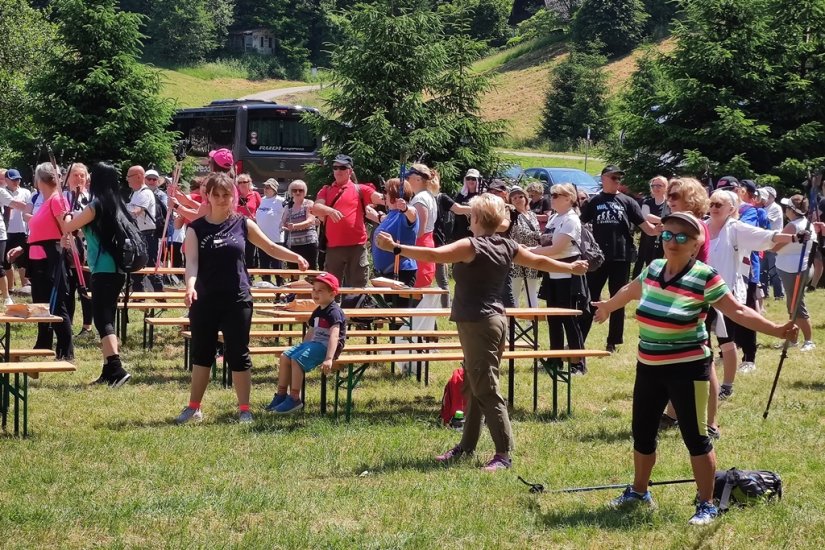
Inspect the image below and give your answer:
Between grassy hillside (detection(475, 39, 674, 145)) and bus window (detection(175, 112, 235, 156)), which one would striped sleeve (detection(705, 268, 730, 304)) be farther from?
grassy hillside (detection(475, 39, 674, 145))

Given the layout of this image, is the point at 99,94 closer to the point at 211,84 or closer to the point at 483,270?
the point at 483,270

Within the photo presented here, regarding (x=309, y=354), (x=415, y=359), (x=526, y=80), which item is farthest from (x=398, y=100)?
(x=526, y=80)

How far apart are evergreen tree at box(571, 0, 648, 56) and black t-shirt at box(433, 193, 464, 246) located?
53662 mm

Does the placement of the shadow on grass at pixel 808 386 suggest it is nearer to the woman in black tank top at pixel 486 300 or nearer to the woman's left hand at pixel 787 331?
the woman in black tank top at pixel 486 300

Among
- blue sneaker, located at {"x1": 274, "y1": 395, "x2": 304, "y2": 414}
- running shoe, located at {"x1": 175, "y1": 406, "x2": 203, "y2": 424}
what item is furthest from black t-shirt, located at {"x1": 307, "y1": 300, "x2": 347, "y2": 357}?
→ running shoe, located at {"x1": 175, "y1": 406, "x2": 203, "y2": 424}

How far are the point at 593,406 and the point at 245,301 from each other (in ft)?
10.7

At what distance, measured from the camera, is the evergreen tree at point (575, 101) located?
49.9 m

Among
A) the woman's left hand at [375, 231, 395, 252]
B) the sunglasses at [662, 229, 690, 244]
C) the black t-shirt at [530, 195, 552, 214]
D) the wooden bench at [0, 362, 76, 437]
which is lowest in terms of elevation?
the wooden bench at [0, 362, 76, 437]

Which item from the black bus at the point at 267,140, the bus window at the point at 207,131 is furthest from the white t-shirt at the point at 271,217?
the bus window at the point at 207,131

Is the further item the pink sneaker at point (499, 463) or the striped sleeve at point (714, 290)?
the pink sneaker at point (499, 463)

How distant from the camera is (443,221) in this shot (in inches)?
561

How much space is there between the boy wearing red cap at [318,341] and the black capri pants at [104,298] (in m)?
1.77

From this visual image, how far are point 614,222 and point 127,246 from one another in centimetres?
512

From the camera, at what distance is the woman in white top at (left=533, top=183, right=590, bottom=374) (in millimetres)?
10188
